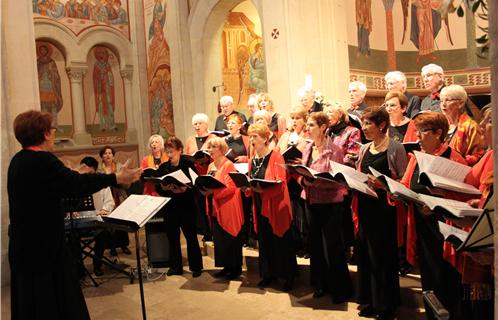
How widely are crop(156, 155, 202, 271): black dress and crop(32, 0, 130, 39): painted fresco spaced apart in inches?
391

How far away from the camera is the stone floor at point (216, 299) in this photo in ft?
16.4

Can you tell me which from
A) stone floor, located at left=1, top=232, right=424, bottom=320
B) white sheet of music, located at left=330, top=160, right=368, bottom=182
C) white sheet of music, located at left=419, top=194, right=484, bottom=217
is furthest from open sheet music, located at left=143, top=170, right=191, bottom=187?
white sheet of music, located at left=419, top=194, right=484, bottom=217

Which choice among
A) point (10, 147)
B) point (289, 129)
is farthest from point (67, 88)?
point (289, 129)

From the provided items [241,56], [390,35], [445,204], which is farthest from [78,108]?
[445,204]

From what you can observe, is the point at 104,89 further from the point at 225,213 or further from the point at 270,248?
the point at 270,248

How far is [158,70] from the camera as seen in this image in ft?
47.3

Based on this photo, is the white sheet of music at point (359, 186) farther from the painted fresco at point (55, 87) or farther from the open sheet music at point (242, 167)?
the painted fresco at point (55, 87)

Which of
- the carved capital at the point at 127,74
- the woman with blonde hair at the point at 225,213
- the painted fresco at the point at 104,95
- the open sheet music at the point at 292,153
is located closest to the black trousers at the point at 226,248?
the woman with blonde hair at the point at 225,213

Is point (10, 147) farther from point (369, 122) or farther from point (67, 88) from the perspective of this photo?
point (67, 88)

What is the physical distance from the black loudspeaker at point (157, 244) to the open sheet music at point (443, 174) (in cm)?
430

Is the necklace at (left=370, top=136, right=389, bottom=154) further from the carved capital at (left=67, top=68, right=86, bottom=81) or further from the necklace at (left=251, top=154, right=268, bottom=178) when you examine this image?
the carved capital at (left=67, top=68, right=86, bottom=81)

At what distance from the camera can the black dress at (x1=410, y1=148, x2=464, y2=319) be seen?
4.01 meters

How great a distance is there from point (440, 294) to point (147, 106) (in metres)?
12.7

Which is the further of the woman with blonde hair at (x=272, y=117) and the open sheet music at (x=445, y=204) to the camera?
the woman with blonde hair at (x=272, y=117)
